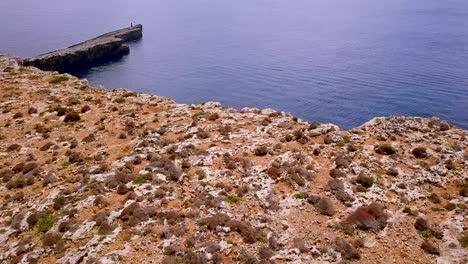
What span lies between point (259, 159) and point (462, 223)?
14912 mm

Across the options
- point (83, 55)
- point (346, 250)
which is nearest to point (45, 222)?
point (346, 250)

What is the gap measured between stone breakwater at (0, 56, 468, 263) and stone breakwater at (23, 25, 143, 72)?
123025 mm

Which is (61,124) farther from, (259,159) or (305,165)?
(305,165)

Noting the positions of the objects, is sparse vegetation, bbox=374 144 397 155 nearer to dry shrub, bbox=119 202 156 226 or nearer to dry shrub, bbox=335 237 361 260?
dry shrub, bbox=335 237 361 260

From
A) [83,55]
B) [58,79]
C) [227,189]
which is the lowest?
[83,55]

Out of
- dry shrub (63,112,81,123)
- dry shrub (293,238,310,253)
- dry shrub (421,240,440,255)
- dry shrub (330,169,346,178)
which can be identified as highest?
dry shrub (63,112,81,123)

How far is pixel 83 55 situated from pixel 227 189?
6288 inches

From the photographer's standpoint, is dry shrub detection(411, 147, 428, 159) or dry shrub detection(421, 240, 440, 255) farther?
dry shrub detection(411, 147, 428, 159)

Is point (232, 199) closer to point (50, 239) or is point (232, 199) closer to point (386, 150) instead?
point (50, 239)

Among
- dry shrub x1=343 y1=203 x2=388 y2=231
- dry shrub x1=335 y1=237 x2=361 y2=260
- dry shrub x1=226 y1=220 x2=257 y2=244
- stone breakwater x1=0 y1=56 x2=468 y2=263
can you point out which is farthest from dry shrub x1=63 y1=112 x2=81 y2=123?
dry shrub x1=335 y1=237 x2=361 y2=260

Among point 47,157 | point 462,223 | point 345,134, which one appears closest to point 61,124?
point 47,157

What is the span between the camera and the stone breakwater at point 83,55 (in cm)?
15638

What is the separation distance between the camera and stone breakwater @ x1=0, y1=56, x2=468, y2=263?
2297 cm

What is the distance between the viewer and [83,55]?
16975 cm
